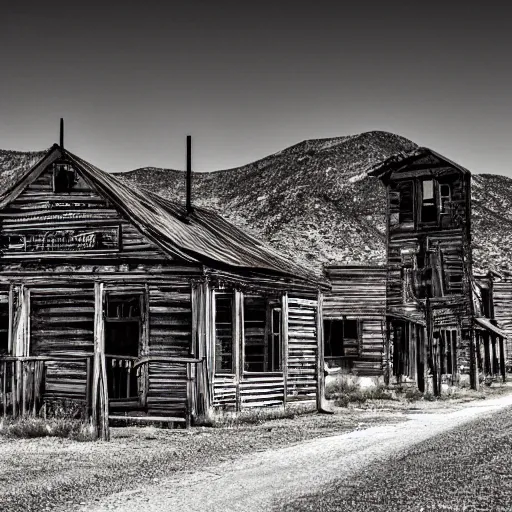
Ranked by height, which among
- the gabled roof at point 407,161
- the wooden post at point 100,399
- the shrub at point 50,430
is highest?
the gabled roof at point 407,161

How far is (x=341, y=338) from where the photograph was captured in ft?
107

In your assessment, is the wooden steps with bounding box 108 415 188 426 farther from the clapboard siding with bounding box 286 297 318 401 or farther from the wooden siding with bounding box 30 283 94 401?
the clapboard siding with bounding box 286 297 318 401

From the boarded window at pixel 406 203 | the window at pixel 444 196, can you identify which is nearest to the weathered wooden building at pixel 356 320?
the boarded window at pixel 406 203

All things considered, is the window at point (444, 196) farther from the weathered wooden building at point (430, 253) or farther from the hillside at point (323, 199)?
Result: the hillside at point (323, 199)

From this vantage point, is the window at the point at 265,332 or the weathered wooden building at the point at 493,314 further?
the weathered wooden building at the point at 493,314

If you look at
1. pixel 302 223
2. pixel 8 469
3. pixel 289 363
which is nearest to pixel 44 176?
pixel 289 363

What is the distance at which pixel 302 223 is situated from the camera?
68.5 m

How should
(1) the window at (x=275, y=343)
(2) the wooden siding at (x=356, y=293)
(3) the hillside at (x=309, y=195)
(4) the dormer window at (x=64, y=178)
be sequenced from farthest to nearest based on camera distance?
1. (3) the hillside at (x=309, y=195)
2. (2) the wooden siding at (x=356, y=293)
3. (1) the window at (x=275, y=343)
4. (4) the dormer window at (x=64, y=178)

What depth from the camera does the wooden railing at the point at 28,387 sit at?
48.3 feet

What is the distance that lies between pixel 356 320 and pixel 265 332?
559 inches

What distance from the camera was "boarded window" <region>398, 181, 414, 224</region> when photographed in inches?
1296

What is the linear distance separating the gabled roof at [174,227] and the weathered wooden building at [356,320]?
12137 millimetres

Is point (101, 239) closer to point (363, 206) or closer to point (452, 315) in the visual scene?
point (452, 315)

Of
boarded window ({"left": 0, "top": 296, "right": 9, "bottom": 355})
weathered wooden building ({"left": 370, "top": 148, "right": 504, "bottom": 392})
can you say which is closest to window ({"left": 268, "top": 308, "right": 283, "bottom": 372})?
boarded window ({"left": 0, "top": 296, "right": 9, "bottom": 355})
